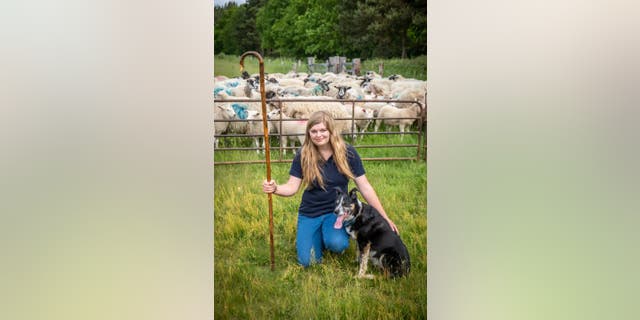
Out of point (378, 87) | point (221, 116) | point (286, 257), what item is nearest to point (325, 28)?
point (378, 87)

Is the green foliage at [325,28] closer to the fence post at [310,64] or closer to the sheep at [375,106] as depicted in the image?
the fence post at [310,64]

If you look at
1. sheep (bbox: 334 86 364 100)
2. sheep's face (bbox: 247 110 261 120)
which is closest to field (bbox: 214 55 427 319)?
sheep's face (bbox: 247 110 261 120)

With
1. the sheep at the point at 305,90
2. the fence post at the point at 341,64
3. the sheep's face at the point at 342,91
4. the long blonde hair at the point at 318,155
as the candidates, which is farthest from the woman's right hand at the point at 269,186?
the fence post at the point at 341,64

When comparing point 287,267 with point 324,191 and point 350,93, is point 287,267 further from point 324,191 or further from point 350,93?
point 350,93

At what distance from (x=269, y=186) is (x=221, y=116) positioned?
0.40m

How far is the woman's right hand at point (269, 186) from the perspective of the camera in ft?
10.2

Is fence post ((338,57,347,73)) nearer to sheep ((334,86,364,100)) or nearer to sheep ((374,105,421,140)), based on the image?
sheep ((334,86,364,100))

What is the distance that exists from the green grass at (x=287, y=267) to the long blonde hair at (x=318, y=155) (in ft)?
0.30

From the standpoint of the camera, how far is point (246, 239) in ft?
10.1

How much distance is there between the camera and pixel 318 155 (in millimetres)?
3148

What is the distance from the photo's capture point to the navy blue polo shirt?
10.3 feet
